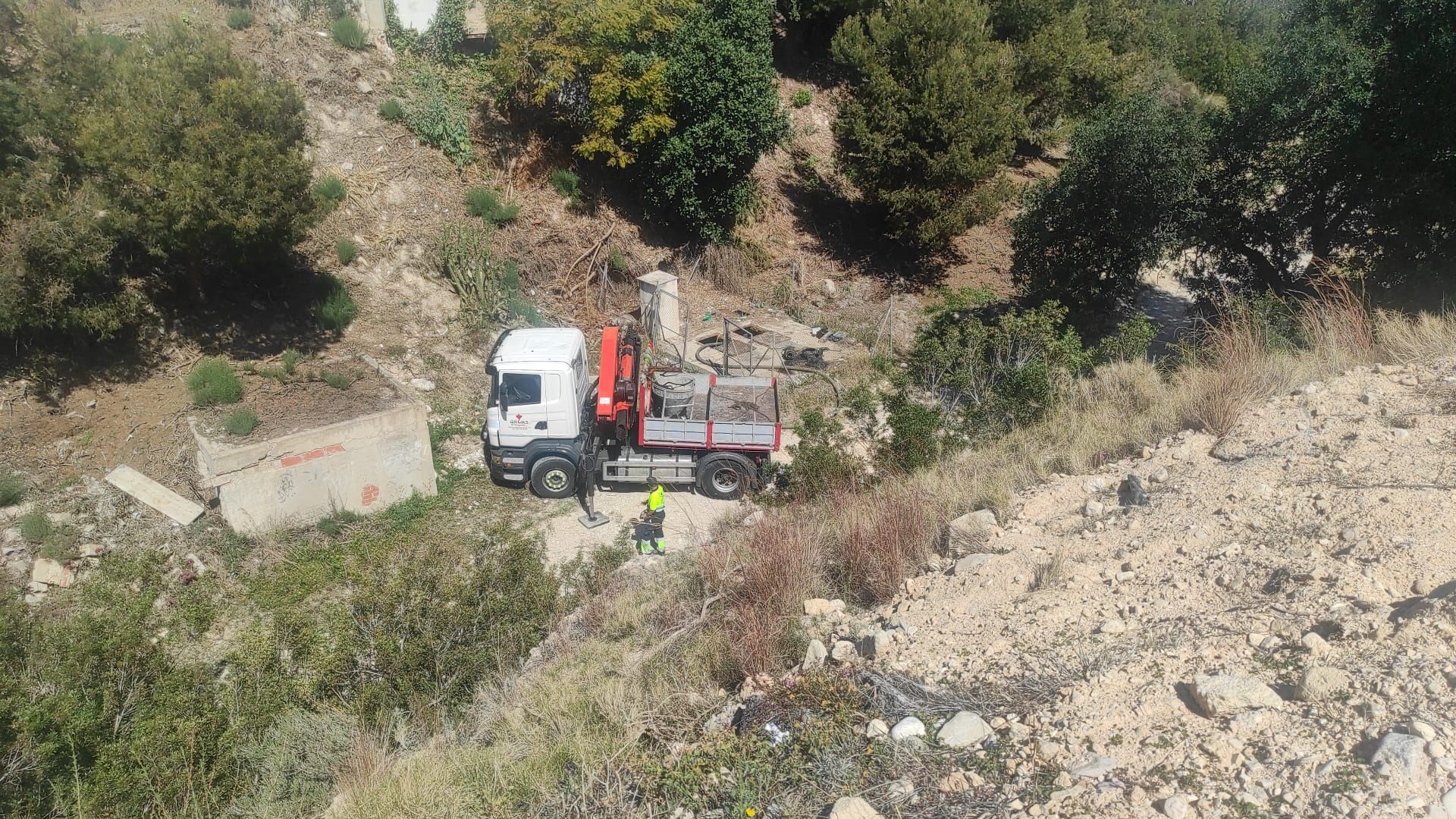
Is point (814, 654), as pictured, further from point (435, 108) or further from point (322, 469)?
point (435, 108)

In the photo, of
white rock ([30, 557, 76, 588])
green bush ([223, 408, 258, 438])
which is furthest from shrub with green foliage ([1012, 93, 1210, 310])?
white rock ([30, 557, 76, 588])

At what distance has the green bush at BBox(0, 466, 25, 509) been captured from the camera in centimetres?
1032

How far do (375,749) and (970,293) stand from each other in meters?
19.4

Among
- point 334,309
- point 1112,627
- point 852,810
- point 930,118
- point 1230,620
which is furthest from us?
point 930,118

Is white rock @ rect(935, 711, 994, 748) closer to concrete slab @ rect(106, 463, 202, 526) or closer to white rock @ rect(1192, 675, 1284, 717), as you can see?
white rock @ rect(1192, 675, 1284, 717)

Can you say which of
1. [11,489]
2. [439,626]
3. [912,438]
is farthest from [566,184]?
[439,626]

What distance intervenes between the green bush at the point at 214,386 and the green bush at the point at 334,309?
2900 mm

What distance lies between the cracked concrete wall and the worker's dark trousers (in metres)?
3.29

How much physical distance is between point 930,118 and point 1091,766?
19.1 metres

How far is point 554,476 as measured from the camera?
1255 cm

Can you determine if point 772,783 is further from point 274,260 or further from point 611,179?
point 611,179

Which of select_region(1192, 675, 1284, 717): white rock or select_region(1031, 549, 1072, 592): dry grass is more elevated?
select_region(1192, 675, 1284, 717): white rock

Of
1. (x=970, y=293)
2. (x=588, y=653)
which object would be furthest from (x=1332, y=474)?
(x=970, y=293)

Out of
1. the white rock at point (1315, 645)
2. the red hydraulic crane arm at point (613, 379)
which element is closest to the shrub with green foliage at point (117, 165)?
the red hydraulic crane arm at point (613, 379)
